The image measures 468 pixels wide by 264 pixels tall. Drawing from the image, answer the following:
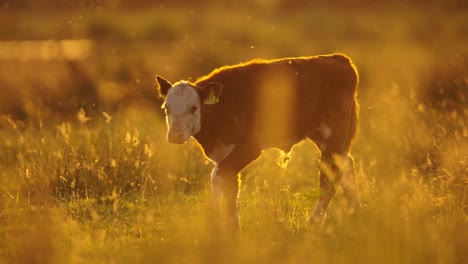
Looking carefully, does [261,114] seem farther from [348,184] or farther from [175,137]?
[348,184]

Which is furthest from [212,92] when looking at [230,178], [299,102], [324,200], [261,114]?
[324,200]

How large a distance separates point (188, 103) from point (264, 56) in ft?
46.5

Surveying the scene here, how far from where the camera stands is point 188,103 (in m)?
8.38

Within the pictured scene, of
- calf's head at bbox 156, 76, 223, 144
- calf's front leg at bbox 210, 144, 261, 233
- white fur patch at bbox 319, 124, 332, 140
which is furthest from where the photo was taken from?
white fur patch at bbox 319, 124, 332, 140

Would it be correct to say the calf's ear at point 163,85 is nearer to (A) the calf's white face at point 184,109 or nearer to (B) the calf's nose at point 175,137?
(A) the calf's white face at point 184,109

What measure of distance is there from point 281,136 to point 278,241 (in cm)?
146

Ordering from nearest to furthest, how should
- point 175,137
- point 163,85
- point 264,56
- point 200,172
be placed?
point 175,137
point 163,85
point 200,172
point 264,56

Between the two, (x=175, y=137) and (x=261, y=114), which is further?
(x=261, y=114)

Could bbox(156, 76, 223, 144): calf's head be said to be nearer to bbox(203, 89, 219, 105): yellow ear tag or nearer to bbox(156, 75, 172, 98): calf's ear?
bbox(203, 89, 219, 105): yellow ear tag

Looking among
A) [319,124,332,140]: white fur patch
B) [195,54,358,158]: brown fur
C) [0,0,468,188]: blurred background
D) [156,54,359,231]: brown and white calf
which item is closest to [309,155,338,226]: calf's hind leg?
[156,54,359,231]: brown and white calf

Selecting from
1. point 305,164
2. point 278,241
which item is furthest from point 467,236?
point 305,164

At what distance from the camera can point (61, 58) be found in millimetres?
25656

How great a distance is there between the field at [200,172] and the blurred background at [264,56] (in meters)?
0.08

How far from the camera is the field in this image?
684 centimetres
